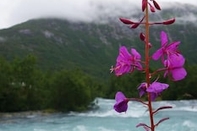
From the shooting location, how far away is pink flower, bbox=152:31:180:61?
5.17 feet

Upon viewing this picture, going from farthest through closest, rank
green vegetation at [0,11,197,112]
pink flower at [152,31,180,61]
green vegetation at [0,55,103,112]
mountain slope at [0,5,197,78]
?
mountain slope at [0,5,197,78] → green vegetation at [0,11,197,112] → green vegetation at [0,55,103,112] → pink flower at [152,31,180,61]

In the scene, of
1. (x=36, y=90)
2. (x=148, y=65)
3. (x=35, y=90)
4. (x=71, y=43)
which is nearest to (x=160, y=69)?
(x=148, y=65)

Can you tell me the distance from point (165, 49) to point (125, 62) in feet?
0.47

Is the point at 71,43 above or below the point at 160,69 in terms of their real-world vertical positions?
above

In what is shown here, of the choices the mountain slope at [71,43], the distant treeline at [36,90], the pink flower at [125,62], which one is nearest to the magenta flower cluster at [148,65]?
the pink flower at [125,62]

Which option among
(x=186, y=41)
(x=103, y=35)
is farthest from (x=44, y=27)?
(x=186, y=41)

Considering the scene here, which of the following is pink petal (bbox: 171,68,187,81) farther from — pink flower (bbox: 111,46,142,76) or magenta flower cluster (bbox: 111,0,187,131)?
pink flower (bbox: 111,46,142,76)

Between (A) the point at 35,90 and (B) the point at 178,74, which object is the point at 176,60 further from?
(A) the point at 35,90

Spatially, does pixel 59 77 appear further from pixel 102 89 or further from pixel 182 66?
pixel 182 66

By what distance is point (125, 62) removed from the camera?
1.64 m

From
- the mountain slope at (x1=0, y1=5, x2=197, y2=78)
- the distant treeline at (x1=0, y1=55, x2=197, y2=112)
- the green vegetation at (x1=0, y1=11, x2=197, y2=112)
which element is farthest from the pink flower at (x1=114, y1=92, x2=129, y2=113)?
the mountain slope at (x1=0, y1=5, x2=197, y2=78)

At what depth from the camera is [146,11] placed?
1485 millimetres

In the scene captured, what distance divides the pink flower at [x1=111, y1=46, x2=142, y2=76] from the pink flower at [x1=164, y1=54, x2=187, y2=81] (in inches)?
3.9

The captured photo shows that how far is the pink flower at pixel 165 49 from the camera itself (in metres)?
1.58
